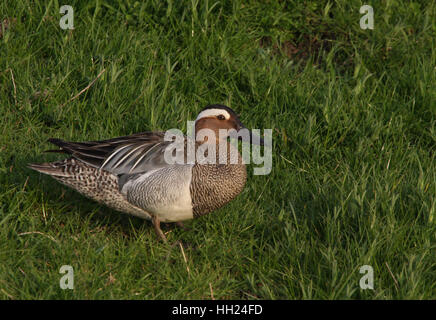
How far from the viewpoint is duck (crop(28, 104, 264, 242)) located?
12.6 feet

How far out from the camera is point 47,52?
201 inches

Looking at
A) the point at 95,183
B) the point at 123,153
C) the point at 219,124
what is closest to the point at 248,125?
the point at 219,124

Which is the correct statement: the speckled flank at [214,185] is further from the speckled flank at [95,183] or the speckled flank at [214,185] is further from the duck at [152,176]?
the speckled flank at [95,183]

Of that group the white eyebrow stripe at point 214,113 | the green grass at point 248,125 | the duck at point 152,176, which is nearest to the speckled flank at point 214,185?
the duck at point 152,176

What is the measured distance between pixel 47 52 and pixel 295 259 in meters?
2.66

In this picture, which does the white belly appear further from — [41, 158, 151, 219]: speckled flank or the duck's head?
the duck's head

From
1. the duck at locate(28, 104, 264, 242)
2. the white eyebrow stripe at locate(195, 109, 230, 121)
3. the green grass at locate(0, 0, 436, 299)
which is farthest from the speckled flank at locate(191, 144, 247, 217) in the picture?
the white eyebrow stripe at locate(195, 109, 230, 121)

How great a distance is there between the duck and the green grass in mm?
190

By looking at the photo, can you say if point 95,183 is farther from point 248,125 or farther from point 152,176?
point 248,125

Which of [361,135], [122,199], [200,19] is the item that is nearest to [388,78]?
[361,135]

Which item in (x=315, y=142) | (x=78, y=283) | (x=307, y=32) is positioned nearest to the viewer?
(x=78, y=283)

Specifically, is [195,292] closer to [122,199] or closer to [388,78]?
[122,199]

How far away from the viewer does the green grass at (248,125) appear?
138 inches

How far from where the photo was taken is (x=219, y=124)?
4.14m
